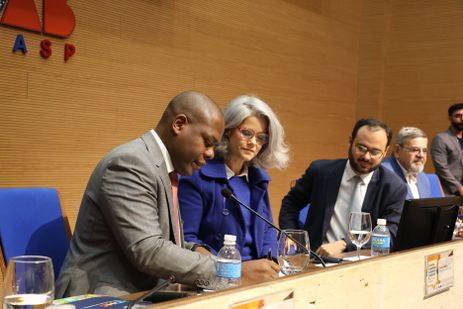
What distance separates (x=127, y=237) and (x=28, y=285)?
0.82 meters

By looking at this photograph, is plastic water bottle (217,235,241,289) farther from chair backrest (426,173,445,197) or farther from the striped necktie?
chair backrest (426,173,445,197)

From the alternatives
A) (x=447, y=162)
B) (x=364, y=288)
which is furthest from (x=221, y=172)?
(x=447, y=162)

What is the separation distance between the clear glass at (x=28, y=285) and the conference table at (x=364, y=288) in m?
0.28

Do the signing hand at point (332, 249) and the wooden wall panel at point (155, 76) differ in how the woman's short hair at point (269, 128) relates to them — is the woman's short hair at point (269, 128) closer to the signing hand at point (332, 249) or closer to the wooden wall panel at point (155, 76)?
the signing hand at point (332, 249)

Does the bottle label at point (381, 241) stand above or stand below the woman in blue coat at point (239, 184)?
below

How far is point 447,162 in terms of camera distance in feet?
20.8

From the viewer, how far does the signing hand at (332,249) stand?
2.82m

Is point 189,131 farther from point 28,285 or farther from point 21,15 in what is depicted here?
point 21,15

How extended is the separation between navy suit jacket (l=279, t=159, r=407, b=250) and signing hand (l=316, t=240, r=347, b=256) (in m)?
0.10

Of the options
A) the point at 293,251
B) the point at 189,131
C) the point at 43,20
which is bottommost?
the point at 293,251

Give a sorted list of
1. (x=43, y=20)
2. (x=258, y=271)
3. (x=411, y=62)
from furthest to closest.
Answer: (x=411, y=62)
(x=43, y=20)
(x=258, y=271)

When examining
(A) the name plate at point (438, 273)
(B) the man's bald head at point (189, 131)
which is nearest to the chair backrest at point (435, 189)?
(B) the man's bald head at point (189, 131)

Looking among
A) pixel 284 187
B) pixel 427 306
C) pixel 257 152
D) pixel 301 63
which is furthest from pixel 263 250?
pixel 301 63

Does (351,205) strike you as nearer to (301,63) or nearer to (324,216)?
A: (324,216)
